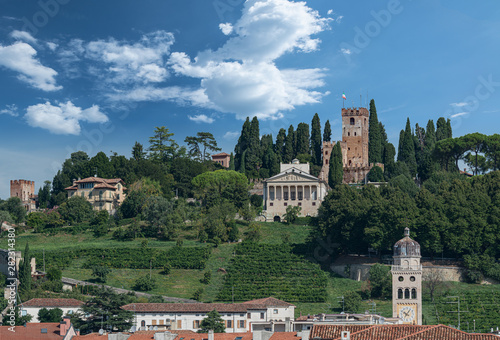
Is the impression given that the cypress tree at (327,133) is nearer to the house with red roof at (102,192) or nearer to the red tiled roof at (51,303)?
the house with red roof at (102,192)

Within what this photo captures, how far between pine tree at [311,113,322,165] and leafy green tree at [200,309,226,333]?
8018 cm

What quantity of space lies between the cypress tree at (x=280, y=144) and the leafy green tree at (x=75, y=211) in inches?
1609

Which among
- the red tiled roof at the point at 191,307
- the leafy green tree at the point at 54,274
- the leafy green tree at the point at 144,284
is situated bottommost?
the red tiled roof at the point at 191,307

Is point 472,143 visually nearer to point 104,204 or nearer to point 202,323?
point 104,204

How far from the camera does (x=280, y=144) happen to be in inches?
5866

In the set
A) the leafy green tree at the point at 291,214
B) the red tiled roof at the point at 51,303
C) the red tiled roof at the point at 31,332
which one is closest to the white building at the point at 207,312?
the red tiled roof at the point at 51,303

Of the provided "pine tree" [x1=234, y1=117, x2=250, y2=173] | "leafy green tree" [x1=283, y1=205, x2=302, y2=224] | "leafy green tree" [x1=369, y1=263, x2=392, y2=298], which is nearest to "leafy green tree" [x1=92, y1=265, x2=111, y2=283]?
"leafy green tree" [x1=369, y1=263, x2=392, y2=298]

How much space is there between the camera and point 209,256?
99438 mm

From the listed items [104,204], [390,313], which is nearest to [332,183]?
[104,204]

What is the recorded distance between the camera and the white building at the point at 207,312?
233 feet

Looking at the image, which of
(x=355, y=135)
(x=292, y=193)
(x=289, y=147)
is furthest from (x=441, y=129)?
(x=292, y=193)

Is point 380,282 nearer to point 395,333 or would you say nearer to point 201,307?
point 201,307

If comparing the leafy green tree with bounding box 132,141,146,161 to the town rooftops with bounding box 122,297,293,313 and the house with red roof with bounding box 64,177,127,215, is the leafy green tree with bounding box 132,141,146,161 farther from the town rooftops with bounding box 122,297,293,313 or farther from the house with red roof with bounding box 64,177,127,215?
the town rooftops with bounding box 122,297,293,313

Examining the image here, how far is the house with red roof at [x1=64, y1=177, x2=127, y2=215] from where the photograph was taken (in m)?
130
